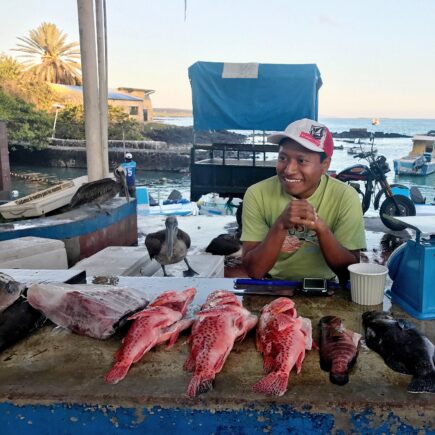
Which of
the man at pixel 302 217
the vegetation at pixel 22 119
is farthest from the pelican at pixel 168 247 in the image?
the vegetation at pixel 22 119

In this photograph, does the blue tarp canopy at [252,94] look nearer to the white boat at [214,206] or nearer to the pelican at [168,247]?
the white boat at [214,206]

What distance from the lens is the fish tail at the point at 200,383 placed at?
4.96ft

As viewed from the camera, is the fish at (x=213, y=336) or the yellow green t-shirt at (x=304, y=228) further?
the yellow green t-shirt at (x=304, y=228)

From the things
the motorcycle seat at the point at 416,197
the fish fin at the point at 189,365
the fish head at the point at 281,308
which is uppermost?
the fish head at the point at 281,308

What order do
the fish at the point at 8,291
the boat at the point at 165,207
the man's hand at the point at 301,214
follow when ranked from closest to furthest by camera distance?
the fish at the point at 8,291, the man's hand at the point at 301,214, the boat at the point at 165,207

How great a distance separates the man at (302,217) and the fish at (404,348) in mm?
682

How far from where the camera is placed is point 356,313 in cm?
215

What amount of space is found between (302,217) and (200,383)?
115cm

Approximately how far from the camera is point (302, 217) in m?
2.33

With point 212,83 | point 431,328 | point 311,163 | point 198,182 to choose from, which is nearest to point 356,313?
point 431,328

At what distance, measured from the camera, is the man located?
98.0 inches

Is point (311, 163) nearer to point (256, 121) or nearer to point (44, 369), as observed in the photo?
point (44, 369)

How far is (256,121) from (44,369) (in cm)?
930

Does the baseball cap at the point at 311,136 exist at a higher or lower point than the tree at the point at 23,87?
lower
